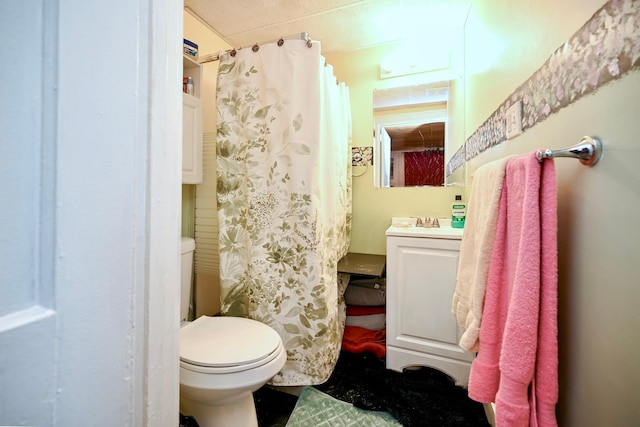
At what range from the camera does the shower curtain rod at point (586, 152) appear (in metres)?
0.49

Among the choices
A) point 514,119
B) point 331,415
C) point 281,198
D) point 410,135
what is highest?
point 410,135

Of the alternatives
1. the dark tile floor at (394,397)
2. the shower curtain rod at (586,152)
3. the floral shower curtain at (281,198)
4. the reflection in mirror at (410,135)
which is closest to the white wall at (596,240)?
the shower curtain rod at (586,152)

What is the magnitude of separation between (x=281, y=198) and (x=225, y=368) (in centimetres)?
77

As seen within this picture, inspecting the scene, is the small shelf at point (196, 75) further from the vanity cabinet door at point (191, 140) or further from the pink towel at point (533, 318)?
the pink towel at point (533, 318)

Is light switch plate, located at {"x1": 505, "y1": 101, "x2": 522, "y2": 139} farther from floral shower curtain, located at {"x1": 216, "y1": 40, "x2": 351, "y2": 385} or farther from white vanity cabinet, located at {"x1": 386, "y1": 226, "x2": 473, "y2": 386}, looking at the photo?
floral shower curtain, located at {"x1": 216, "y1": 40, "x2": 351, "y2": 385}

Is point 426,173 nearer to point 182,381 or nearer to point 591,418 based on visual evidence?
point 591,418

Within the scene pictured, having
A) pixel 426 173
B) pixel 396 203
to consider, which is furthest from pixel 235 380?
pixel 426 173

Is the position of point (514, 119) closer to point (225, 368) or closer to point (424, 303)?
point (424, 303)

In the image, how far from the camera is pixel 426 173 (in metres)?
1.91

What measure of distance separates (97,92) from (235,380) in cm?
97

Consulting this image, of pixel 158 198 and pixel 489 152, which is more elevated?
pixel 489 152

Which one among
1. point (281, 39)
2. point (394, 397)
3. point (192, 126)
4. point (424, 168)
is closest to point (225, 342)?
point (394, 397)

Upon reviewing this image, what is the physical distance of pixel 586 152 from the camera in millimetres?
499

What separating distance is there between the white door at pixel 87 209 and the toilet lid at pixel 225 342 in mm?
572
